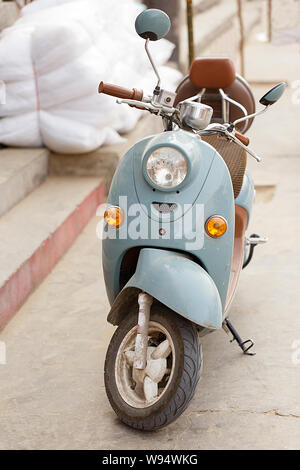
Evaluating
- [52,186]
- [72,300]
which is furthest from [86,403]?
[52,186]

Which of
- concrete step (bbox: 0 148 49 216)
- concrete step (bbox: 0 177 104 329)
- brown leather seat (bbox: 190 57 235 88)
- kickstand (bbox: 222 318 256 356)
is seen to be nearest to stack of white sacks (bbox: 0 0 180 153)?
concrete step (bbox: 0 148 49 216)

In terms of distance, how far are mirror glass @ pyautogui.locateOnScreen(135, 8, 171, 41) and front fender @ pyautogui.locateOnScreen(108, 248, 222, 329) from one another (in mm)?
801

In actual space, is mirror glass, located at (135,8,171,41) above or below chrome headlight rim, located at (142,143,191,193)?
above

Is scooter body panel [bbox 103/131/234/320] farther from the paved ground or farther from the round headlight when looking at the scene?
the paved ground

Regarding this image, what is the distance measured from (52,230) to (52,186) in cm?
95

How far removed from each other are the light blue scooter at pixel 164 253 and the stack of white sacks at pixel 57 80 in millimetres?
2358

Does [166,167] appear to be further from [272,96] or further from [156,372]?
[156,372]

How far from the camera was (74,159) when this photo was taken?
562 centimetres

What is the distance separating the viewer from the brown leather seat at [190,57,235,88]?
12.3 ft

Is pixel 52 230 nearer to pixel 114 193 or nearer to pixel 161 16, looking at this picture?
pixel 114 193

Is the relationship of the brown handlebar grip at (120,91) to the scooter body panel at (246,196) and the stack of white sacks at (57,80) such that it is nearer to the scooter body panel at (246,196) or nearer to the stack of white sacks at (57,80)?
the scooter body panel at (246,196)

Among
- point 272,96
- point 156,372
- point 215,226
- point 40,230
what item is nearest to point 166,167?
point 215,226

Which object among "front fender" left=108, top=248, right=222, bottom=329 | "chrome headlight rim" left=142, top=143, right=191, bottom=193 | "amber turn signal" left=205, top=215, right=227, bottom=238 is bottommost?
"front fender" left=108, top=248, right=222, bottom=329

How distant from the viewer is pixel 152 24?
9.21 feet
